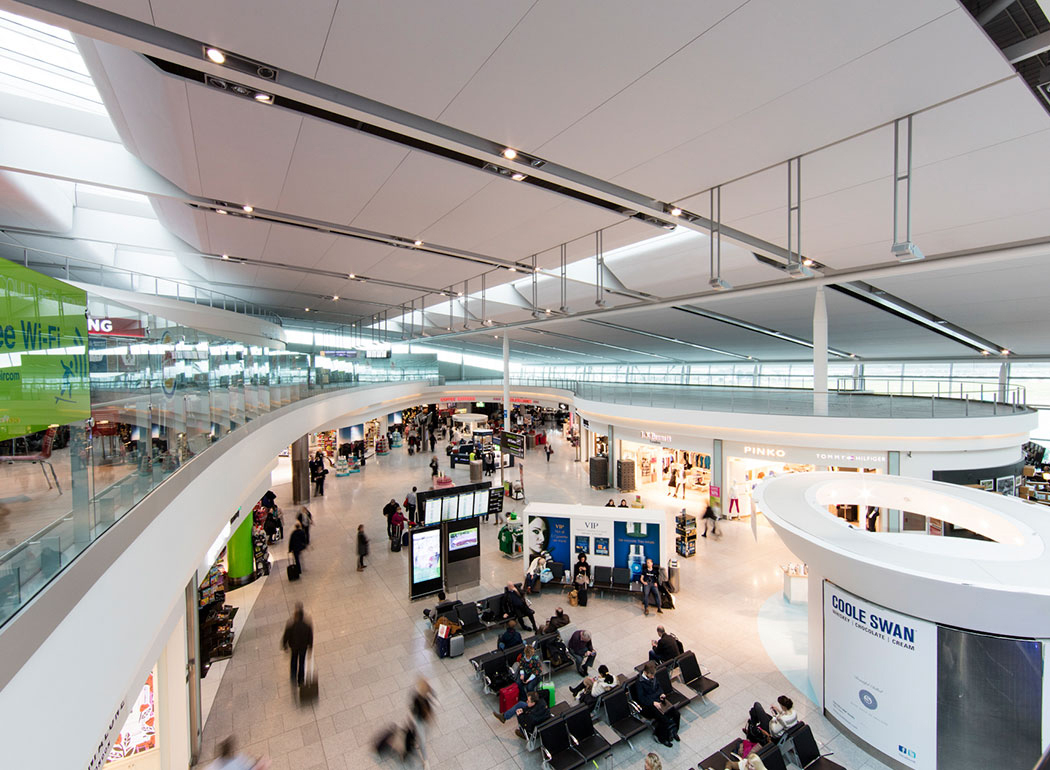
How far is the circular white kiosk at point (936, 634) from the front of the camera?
5.12m

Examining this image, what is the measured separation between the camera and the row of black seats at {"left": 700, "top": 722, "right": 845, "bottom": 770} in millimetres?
5391

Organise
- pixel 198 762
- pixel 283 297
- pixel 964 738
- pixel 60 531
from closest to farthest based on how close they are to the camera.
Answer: pixel 60 531, pixel 964 738, pixel 198 762, pixel 283 297

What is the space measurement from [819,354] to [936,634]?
6349 millimetres

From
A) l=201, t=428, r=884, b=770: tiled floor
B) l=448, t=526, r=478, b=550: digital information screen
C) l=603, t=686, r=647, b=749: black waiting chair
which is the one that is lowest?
l=201, t=428, r=884, b=770: tiled floor

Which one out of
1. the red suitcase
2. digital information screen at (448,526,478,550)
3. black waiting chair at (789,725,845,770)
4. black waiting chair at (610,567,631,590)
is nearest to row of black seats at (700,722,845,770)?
black waiting chair at (789,725,845,770)

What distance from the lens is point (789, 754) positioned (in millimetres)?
5844

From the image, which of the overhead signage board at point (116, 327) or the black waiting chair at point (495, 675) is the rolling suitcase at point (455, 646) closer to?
the black waiting chair at point (495, 675)

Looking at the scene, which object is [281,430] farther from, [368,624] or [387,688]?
[387,688]

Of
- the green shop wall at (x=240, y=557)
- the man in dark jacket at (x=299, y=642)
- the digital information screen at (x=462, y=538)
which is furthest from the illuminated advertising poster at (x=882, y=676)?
the green shop wall at (x=240, y=557)

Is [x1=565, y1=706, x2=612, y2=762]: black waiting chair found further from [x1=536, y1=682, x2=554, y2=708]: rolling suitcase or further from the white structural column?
the white structural column

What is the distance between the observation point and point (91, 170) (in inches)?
251

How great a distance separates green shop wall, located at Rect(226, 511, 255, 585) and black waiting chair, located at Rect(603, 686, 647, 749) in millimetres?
8848

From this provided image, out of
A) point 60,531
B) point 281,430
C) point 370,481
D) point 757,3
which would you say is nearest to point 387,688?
point 281,430

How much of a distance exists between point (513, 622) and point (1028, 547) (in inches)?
303
